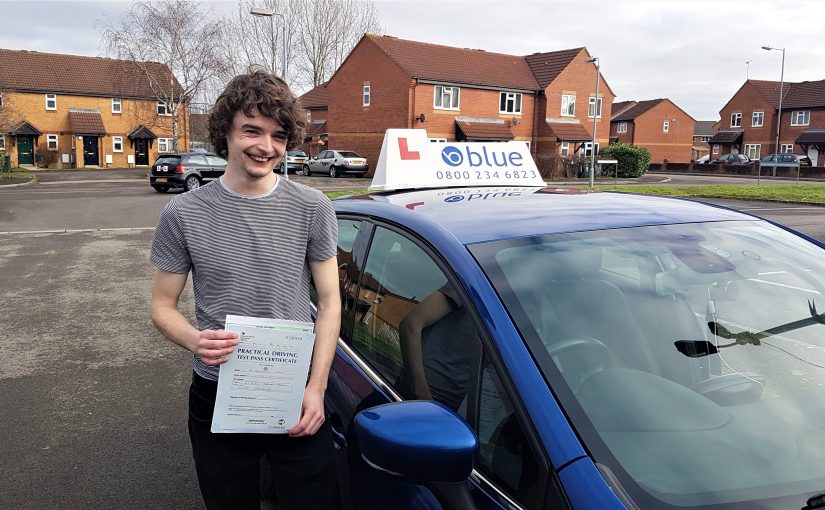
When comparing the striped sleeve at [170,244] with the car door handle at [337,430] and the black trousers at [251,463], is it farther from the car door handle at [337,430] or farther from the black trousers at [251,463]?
the car door handle at [337,430]

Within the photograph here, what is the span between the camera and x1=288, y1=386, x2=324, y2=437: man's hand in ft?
6.40

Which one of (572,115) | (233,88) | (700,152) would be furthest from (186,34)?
(700,152)

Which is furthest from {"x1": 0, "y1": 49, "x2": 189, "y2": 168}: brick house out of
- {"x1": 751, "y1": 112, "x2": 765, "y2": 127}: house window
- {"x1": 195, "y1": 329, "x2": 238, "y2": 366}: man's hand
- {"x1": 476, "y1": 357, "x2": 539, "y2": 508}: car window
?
{"x1": 751, "y1": 112, "x2": 765, "y2": 127}: house window

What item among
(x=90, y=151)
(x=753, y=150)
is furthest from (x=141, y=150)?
(x=753, y=150)

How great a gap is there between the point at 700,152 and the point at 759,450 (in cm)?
10131

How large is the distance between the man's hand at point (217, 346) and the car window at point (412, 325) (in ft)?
1.83

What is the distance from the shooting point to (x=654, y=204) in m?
2.58

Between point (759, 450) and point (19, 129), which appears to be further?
point (19, 129)

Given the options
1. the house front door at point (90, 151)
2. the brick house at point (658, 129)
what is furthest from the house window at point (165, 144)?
the brick house at point (658, 129)

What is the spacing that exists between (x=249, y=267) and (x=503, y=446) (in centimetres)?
91

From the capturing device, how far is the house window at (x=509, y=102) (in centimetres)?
4412

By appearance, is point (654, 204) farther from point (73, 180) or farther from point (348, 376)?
point (73, 180)

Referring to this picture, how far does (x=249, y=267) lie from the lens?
1997mm

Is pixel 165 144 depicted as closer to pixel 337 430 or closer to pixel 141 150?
pixel 141 150
